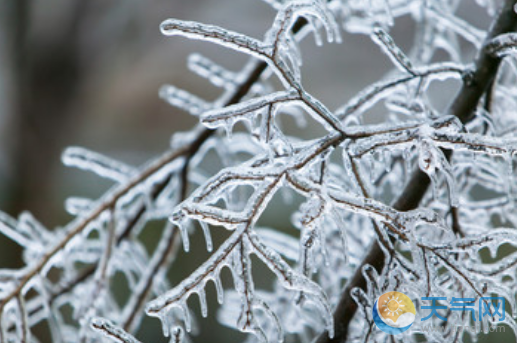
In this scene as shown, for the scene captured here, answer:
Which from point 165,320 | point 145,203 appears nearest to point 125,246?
point 145,203

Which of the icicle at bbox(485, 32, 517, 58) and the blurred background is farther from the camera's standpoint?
the blurred background

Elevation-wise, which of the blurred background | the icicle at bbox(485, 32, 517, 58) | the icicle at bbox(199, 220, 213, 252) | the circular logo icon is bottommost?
the circular logo icon

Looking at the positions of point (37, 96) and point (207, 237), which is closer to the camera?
point (207, 237)

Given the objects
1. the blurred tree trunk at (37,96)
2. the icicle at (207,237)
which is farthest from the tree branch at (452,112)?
the blurred tree trunk at (37,96)

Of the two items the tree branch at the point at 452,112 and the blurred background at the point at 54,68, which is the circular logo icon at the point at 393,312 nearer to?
the tree branch at the point at 452,112

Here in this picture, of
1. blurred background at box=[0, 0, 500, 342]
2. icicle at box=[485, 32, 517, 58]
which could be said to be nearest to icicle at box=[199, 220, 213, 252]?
icicle at box=[485, 32, 517, 58]

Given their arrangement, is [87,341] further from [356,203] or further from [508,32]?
[508,32]

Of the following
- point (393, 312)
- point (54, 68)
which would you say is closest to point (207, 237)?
point (393, 312)

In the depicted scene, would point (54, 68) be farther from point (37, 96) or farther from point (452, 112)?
point (452, 112)

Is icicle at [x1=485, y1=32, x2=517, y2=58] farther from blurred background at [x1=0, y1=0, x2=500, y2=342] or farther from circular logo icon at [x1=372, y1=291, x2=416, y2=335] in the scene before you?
blurred background at [x1=0, y1=0, x2=500, y2=342]
